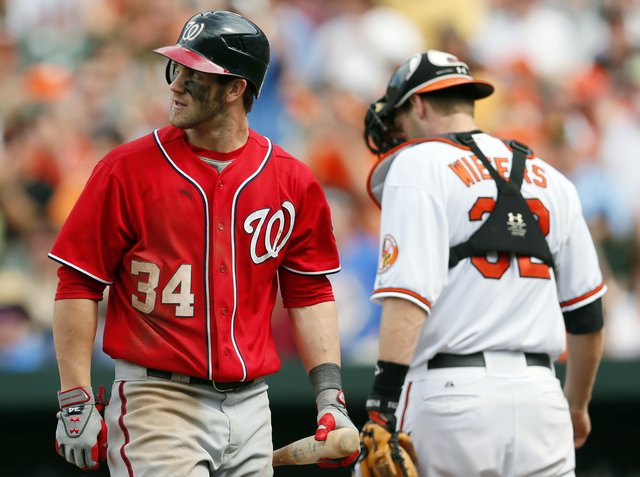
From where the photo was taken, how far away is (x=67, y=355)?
3.29m

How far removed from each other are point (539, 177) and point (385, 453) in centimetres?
116

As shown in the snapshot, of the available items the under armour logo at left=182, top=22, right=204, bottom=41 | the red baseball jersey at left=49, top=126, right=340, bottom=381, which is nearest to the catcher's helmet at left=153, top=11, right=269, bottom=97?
the under armour logo at left=182, top=22, right=204, bottom=41

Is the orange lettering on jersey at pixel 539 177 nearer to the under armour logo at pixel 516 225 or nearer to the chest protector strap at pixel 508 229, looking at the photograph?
the chest protector strap at pixel 508 229

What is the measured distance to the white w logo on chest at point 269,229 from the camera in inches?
138

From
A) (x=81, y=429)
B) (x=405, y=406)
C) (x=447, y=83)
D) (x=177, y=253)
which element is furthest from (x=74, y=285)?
(x=447, y=83)

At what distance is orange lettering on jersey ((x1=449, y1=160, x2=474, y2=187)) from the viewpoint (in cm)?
378

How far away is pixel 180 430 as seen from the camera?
3309 mm

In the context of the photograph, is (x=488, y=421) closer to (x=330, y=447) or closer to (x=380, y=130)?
(x=330, y=447)

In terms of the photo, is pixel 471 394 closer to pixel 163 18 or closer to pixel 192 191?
pixel 192 191

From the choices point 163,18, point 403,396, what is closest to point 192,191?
point 403,396

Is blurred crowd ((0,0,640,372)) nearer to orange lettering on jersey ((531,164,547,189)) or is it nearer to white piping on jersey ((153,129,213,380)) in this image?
orange lettering on jersey ((531,164,547,189))

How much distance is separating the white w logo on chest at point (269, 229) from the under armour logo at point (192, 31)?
0.60m

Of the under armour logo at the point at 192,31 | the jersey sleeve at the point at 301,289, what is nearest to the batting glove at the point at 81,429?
the jersey sleeve at the point at 301,289

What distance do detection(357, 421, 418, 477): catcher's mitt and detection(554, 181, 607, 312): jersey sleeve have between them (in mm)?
895
